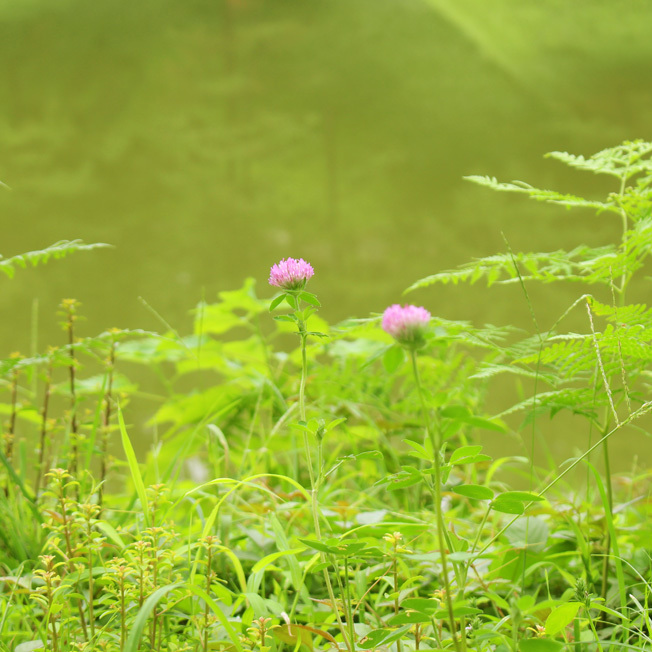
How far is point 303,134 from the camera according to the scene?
2.32 meters

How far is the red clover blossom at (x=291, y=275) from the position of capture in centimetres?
52

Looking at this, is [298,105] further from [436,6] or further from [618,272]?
[618,272]

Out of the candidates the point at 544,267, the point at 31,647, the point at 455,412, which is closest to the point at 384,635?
the point at 455,412

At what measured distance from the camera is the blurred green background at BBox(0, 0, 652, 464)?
221cm

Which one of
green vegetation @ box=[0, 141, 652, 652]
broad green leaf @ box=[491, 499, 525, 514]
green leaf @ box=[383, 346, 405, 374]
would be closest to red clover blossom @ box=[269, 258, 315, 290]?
green vegetation @ box=[0, 141, 652, 652]

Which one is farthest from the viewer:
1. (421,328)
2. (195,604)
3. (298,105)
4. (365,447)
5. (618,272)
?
(298,105)

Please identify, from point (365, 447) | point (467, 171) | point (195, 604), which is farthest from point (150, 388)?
point (195, 604)

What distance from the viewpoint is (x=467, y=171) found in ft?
7.44

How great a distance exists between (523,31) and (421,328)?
7.45 ft

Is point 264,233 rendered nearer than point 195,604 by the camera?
No

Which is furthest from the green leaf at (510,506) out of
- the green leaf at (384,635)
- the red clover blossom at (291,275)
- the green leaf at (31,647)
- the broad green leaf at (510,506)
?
the green leaf at (31,647)

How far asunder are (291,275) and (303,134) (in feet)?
6.31

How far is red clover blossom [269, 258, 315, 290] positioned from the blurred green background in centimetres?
170

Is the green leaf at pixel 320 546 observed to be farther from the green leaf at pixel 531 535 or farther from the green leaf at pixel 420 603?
the green leaf at pixel 531 535
